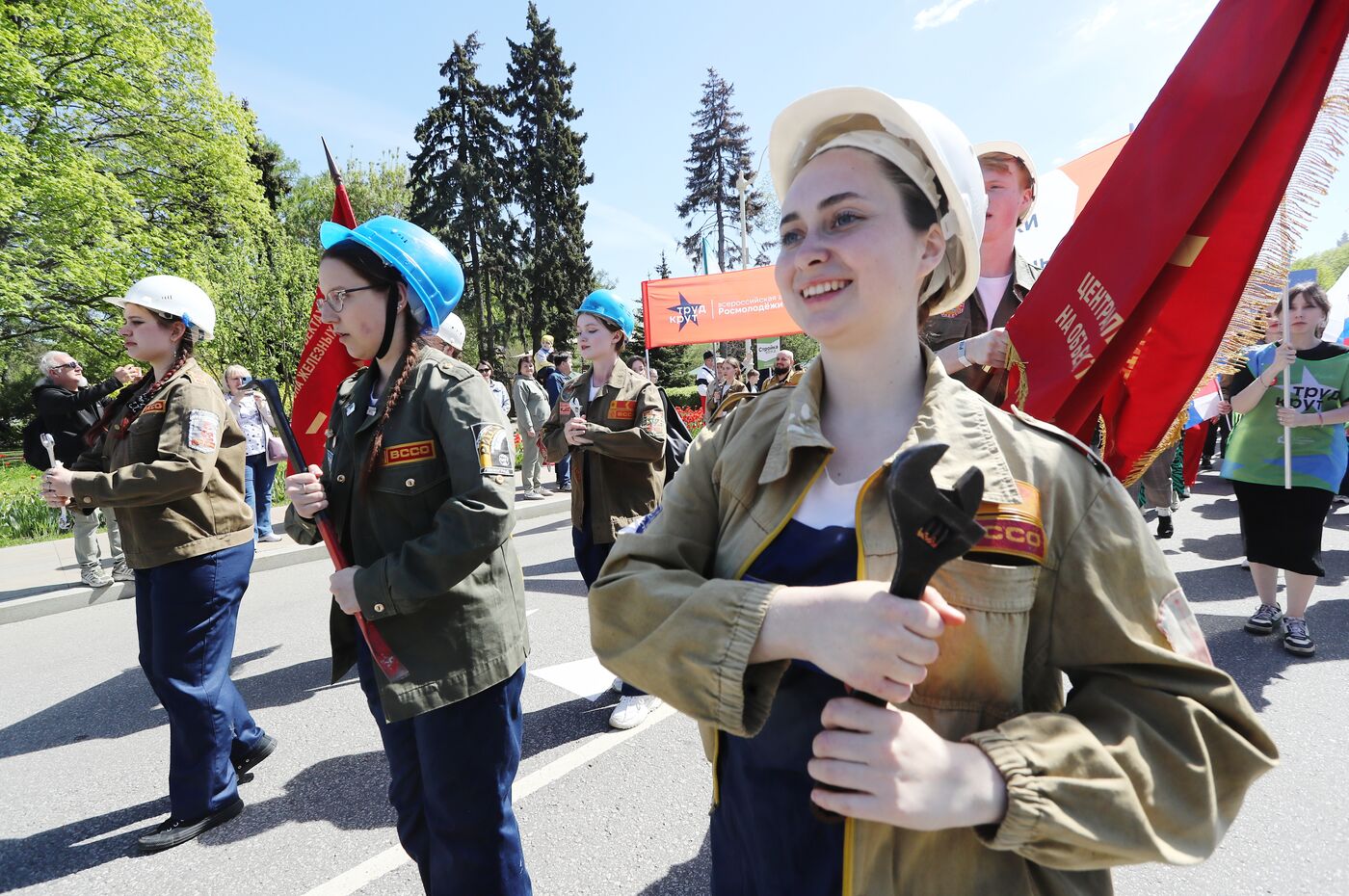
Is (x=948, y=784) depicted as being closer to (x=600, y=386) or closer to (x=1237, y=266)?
(x=1237, y=266)

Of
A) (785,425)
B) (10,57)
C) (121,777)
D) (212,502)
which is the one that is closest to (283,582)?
(121,777)

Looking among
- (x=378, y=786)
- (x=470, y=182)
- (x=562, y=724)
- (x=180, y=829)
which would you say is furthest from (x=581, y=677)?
(x=470, y=182)

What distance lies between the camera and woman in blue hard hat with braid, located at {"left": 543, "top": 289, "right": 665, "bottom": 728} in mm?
4023

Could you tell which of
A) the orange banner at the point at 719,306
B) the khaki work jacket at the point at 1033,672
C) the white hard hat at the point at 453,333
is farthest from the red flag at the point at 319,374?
the orange banner at the point at 719,306

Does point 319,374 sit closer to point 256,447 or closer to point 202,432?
point 202,432

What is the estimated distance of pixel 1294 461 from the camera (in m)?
4.55

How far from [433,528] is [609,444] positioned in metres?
1.89

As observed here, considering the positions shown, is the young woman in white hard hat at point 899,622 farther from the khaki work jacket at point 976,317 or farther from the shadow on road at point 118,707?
the shadow on road at point 118,707

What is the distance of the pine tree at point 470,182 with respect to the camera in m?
33.9

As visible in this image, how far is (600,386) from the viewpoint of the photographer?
4367 millimetres

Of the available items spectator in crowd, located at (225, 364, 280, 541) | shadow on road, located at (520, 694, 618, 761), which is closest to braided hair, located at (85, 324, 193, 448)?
shadow on road, located at (520, 694, 618, 761)

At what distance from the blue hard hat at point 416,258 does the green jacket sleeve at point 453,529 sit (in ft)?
0.92

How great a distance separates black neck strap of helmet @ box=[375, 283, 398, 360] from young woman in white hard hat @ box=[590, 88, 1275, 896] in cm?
141

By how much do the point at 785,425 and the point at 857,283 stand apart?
0.91 feet
